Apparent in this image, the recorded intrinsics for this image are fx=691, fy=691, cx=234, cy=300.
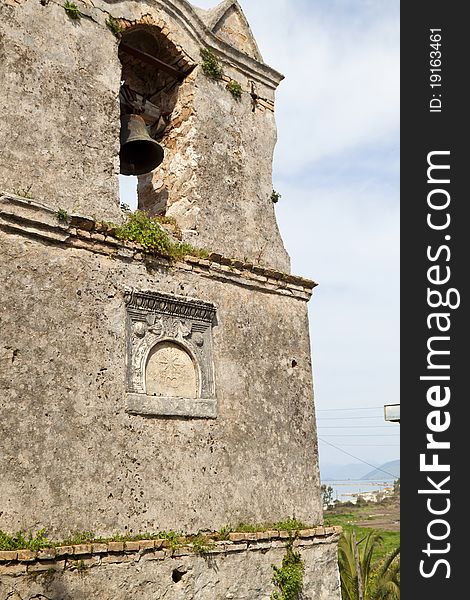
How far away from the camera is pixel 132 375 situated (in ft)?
17.1

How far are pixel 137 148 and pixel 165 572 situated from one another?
143 inches

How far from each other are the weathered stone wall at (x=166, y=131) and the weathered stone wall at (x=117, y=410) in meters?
0.41

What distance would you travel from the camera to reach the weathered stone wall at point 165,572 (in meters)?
4.25

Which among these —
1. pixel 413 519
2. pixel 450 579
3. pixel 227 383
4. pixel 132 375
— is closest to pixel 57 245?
pixel 132 375

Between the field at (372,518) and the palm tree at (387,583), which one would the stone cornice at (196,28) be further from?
the field at (372,518)

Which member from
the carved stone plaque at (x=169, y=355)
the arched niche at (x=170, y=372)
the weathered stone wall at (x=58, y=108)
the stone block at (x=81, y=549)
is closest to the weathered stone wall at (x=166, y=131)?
the weathered stone wall at (x=58, y=108)

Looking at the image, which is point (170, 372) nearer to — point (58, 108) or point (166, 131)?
point (58, 108)

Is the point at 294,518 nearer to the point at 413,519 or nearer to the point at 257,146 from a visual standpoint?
the point at 413,519

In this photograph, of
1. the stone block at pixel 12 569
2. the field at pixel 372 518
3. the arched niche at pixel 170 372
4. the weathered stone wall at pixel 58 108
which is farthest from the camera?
the field at pixel 372 518

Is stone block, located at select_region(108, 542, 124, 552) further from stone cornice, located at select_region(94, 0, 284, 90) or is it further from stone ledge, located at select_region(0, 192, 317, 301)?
stone cornice, located at select_region(94, 0, 284, 90)

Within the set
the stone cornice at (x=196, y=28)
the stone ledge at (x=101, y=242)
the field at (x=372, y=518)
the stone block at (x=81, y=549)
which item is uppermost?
the stone cornice at (x=196, y=28)

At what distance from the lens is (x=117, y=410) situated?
503 cm

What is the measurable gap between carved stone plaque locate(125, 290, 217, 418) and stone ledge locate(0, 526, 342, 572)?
38.1 inches

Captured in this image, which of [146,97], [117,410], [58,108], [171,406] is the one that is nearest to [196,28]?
[146,97]
